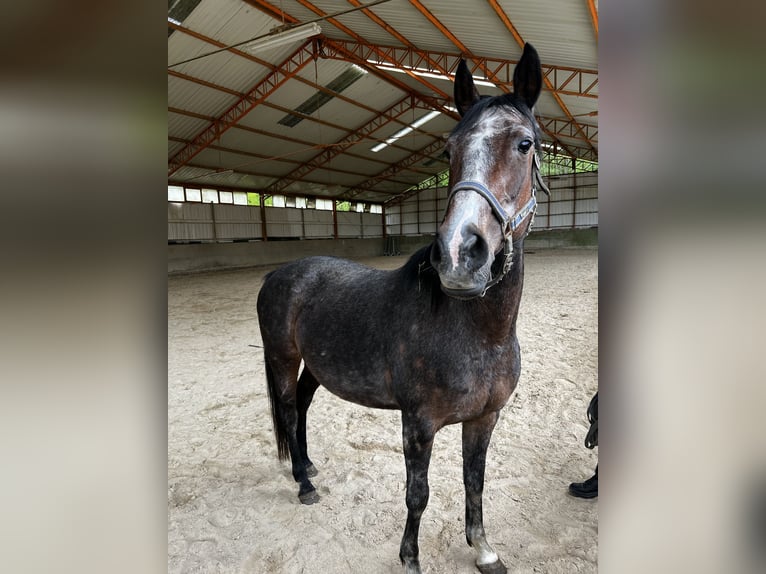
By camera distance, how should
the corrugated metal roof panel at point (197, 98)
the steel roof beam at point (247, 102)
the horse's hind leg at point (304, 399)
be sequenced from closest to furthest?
the horse's hind leg at point (304, 399), the corrugated metal roof panel at point (197, 98), the steel roof beam at point (247, 102)

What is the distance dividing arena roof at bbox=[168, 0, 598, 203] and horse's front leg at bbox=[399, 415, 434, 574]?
4522mm

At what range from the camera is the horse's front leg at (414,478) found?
1780 millimetres

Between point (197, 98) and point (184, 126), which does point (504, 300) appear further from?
point (184, 126)

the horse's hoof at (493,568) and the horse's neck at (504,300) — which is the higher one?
the horse's neck at (504,300)

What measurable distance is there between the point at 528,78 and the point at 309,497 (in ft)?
8.40

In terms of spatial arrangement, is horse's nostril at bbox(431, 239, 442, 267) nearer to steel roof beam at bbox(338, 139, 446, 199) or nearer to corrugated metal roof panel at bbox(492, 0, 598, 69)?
corrugated metal roof panel at bbox(492, 0, 598, 69)

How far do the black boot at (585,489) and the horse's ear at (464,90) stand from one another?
2306 millimetres

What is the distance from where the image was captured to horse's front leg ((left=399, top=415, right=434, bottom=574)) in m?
1.78
